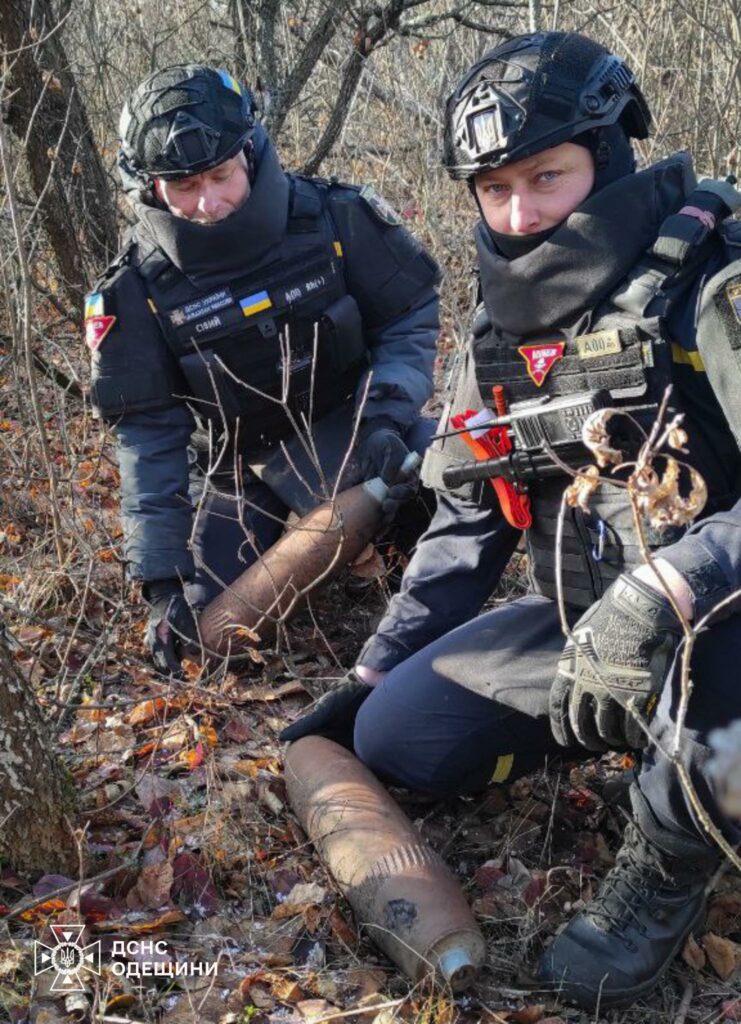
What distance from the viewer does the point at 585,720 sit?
2361mm

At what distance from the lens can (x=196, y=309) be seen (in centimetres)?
404

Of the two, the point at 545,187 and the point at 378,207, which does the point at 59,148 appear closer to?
the point at 378,207

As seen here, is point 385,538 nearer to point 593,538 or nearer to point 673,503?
point 593,538

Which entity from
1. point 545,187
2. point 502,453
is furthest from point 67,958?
point 545,187

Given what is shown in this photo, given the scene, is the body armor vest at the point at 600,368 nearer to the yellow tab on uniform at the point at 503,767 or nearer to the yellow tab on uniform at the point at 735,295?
the yellow tab on uniform at the point at 735,295

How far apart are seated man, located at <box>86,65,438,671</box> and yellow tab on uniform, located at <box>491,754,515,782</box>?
1.21 metres

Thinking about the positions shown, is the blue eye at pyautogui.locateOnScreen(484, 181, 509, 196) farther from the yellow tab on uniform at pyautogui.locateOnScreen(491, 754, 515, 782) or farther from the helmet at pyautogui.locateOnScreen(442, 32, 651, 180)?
the yellow tab on uniform at pyautogui.locateOnScreen(491, 754, 515, 782)

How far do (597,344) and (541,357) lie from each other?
17cm

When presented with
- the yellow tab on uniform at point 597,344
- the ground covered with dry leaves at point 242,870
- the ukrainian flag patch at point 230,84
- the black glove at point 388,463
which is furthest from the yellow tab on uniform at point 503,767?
the ukrainian flag patch at point 230,84

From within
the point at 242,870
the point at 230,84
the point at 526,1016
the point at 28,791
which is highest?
the point at 230,84

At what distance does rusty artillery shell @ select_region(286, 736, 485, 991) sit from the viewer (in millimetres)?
2348

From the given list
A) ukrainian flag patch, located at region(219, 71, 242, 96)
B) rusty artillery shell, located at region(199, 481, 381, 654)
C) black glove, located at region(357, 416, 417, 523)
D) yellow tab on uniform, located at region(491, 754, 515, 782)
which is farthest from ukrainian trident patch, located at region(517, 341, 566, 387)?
ukrainian flag patch, located at region(219, 71, 242, 96)

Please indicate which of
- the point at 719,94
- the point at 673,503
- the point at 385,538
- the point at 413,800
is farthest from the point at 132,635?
the point at 719,94

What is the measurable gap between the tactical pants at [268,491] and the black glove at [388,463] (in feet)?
0.26
